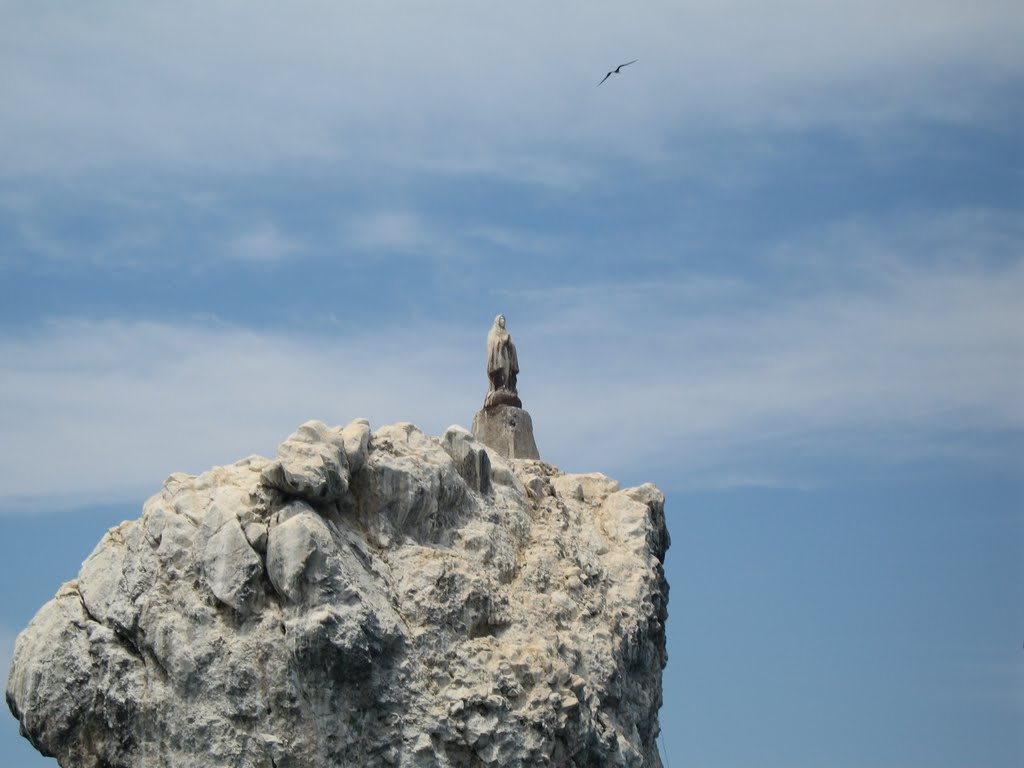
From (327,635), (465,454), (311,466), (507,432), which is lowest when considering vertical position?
(327,635)

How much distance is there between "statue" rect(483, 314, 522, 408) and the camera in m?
30.4

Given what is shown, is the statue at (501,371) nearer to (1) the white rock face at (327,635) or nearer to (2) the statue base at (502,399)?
(2) the statue base at (502,399)

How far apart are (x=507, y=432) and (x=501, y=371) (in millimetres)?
1305

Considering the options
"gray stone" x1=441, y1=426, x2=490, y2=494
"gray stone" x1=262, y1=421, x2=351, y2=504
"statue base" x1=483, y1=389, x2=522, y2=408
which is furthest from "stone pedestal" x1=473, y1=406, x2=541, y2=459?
"gray stone" x1=262, y1=421, x2=351, y2=504

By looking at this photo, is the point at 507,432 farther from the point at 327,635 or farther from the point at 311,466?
the point at 327,635

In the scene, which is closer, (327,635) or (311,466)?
(327,635)

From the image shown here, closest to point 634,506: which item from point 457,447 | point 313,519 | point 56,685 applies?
point 457,447

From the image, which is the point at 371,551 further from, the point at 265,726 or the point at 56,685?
the point at 56,685

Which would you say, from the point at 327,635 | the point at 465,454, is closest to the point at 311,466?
the point at 327,635

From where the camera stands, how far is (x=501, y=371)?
30594mm

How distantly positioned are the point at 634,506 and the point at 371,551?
6.10 m

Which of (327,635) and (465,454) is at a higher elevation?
(465,454)

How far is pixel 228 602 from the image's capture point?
21.7 m

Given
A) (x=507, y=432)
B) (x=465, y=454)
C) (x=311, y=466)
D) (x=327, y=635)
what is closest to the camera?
(x=327, y=635)
